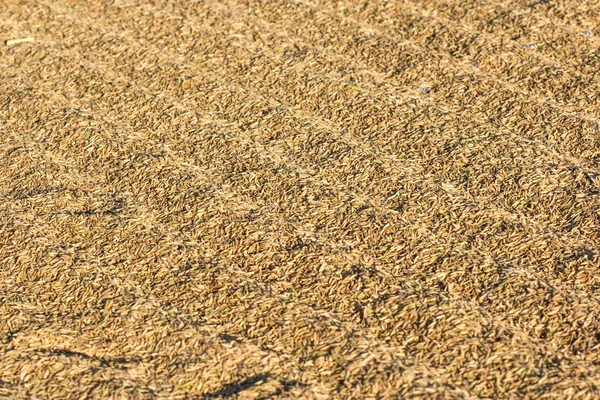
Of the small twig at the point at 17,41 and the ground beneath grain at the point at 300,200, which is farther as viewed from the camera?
the small twig at the point at 17,41

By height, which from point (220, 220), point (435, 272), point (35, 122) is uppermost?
point (435, 272)

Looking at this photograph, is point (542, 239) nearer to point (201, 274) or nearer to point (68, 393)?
point (201, 274)

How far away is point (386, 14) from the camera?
5.99 meters

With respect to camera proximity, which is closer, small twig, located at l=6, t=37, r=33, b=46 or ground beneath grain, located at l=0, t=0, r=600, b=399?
ground beneath grain, located at l=0, t=0, r=600, b=399

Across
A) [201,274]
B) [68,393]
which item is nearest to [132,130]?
[201,274]

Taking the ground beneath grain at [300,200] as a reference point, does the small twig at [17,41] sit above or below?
below

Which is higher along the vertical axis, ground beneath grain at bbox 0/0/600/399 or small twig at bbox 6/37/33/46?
ground beneath grain at bbox 0/0/600/399

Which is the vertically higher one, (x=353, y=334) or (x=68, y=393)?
(x=353, y=334)

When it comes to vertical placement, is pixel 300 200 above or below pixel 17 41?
above

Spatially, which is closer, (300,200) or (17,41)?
(300,200)

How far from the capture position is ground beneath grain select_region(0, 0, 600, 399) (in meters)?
3.52

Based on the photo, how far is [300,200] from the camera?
4402mm

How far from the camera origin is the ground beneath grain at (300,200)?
3.52 metres

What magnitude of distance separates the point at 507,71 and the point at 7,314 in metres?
3.42
